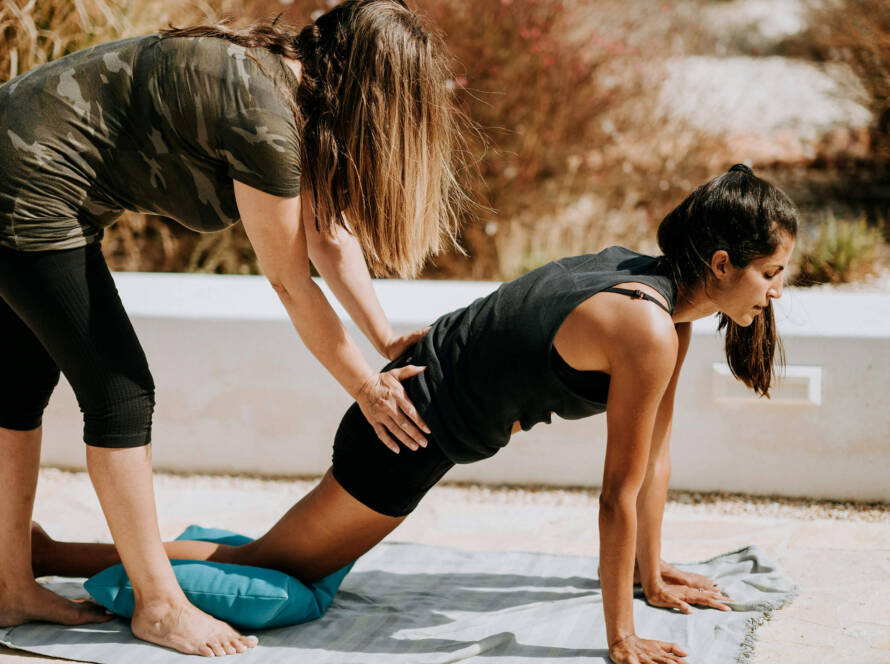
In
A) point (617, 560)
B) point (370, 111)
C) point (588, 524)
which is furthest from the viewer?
point (588, 524)

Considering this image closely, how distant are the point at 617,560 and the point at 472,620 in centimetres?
56

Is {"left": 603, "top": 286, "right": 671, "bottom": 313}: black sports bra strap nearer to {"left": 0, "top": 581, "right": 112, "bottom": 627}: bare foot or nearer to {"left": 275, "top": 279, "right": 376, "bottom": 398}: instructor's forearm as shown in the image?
{"left": 275, "top": 279, "right": 376, "bottom": 398}: instructor's forearm

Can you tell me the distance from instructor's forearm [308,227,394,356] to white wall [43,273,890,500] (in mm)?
831

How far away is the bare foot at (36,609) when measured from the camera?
235 cm

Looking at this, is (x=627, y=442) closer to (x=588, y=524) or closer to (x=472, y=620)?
(x=472, y=620)

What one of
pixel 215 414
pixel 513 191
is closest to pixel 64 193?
pixel 215 414

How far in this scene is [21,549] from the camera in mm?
2324

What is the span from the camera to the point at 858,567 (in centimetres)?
276

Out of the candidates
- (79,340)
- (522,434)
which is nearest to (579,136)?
(522,434)

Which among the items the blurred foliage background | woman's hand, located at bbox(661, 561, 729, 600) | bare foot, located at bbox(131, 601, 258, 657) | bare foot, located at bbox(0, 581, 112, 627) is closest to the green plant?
the blurred foliage background

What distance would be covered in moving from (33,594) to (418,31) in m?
1.58

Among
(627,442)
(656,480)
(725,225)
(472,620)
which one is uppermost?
(725,225)

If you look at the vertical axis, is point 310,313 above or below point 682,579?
above

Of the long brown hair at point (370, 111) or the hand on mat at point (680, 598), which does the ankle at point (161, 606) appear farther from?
the hand on mat at point (680, 598)
